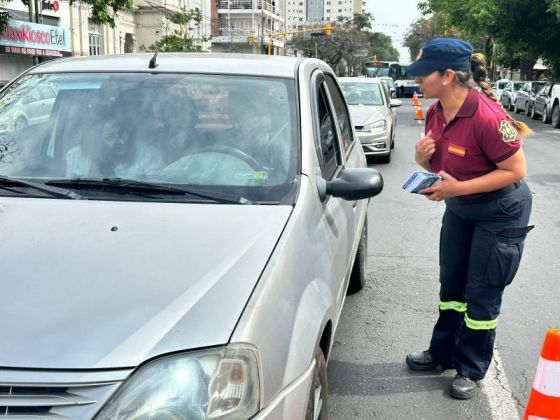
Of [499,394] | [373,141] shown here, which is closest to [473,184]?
[499,394]

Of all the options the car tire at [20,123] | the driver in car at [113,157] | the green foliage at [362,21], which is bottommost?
the driver in car at [113,157]

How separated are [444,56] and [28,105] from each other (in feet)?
7.23

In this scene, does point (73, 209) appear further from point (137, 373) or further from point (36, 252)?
point (137, 373)

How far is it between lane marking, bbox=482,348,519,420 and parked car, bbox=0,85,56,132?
2.85 meters

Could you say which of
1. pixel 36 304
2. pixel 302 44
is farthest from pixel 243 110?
pixel 302 44

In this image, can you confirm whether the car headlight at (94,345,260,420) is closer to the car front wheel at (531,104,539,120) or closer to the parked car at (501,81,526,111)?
the car front wheel at (531,104,539,120)

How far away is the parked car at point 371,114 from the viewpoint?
12.1 m

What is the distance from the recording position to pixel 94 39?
3866 cm

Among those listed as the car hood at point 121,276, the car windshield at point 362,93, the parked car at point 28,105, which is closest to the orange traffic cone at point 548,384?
the car hood at point 121,276

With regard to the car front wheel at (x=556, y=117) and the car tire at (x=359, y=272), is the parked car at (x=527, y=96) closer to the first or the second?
the car front wheel at (x=556, y=117)

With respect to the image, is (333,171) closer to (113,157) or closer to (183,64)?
(183,64)

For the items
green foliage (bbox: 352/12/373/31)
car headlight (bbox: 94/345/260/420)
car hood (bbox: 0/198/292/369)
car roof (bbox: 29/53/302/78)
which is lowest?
car headlight (bbox: 94/345/260/420)

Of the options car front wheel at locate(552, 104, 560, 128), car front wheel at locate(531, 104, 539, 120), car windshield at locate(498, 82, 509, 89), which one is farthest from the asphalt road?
car windshield at locate(498, 82, 509, 89)

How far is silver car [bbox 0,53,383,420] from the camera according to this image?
181 cm
